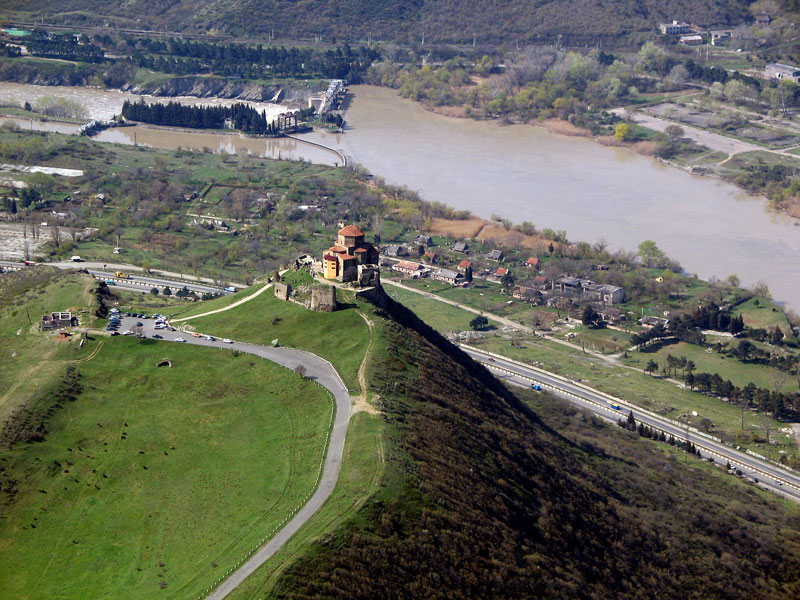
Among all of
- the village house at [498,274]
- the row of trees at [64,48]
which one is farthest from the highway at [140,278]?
the row of trees at [64,48]

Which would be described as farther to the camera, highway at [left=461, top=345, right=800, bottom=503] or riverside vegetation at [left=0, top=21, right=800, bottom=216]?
riverside vegetation at [left=0, top=21, right=800, bottom=216]

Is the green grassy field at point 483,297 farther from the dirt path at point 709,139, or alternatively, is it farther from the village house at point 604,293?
the dirt path at point 709,139

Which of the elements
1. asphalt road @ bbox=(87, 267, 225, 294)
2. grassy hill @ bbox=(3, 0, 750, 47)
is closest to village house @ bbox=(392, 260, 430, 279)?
asphalt road @ bbox=(87, 267, 225, 294)

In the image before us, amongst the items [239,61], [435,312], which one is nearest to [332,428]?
[435,312]

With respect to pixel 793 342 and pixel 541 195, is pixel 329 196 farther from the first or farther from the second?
pixel 793 342

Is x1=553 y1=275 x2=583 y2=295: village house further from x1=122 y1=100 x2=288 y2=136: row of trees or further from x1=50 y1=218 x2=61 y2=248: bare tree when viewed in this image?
x1=122 y1=100 x2=288 y2=136: row of trees

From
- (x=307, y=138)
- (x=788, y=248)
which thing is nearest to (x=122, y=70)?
(x=307, y=138)
